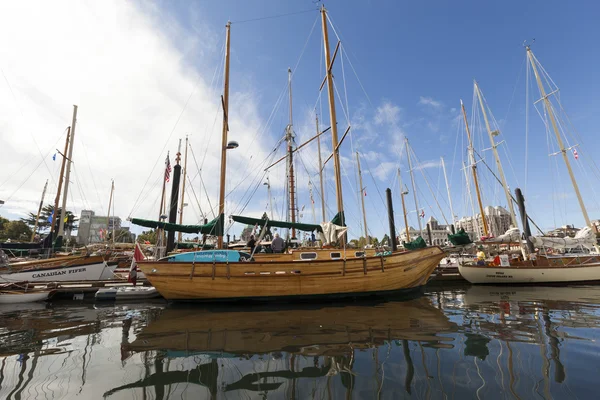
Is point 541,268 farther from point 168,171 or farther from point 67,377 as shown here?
point 168,171

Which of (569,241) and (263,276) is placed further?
(569,241)

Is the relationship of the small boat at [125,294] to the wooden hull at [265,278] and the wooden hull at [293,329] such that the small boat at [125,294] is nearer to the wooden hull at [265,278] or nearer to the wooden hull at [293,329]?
the wooden hull at [265,278]

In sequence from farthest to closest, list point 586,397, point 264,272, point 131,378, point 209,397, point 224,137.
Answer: point 224,137 < point 264,272 < point 131,378 < point 209,397 < point 586,397

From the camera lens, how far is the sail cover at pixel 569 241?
59.2 ft

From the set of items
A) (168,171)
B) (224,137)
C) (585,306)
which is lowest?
(585,306)

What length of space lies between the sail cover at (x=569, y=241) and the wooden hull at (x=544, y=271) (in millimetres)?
2487

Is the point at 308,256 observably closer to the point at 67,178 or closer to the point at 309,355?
the point at 309,355

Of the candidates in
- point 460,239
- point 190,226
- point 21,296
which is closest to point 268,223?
point 190,226

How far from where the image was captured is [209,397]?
3.54 m

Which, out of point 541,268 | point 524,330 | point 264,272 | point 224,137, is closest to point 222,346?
point 264,272

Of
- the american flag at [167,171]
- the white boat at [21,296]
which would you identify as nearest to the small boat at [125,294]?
the white boat at [21,296]

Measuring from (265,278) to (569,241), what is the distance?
22.3 meters

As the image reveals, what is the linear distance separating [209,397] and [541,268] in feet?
67.1

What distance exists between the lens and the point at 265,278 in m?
10.5
